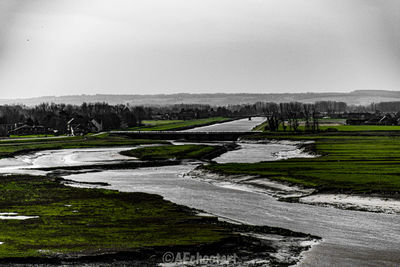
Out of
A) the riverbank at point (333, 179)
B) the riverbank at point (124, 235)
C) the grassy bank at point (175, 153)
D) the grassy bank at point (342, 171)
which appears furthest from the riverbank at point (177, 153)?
the riverbank at point (124, 235)

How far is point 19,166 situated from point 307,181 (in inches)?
1759

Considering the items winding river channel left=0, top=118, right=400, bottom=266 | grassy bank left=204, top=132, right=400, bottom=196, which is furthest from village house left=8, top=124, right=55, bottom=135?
grassy bank left=204, top=132, right=400, bottom=196

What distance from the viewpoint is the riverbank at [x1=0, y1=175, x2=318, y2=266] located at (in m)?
31.5

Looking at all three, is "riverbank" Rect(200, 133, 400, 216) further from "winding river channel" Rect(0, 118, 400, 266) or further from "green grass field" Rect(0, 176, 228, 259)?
"green grass field" Rect(0, 176, 228, 259)

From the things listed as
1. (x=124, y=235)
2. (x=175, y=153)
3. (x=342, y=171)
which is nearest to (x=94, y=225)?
(x=124, y=235)

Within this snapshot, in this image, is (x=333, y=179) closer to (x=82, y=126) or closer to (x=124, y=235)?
(x=124, y=235)

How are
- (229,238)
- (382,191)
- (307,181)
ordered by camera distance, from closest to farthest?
1. (229,238)
2. (382,191)
3. (307,181)

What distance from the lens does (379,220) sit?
41.3 meters

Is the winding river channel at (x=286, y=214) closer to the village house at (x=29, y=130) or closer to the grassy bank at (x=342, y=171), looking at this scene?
the grassy bank at (x=342, y=171)

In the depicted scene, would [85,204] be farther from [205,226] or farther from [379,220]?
[379,220]

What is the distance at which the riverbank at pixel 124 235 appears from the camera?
1239 inches

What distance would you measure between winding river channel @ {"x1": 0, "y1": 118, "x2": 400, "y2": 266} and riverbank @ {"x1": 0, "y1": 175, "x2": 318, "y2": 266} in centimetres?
193

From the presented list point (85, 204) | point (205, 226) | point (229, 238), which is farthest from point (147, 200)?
point (229, 238)

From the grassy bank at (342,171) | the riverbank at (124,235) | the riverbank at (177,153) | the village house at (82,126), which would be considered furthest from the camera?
the village house at (82,126)
